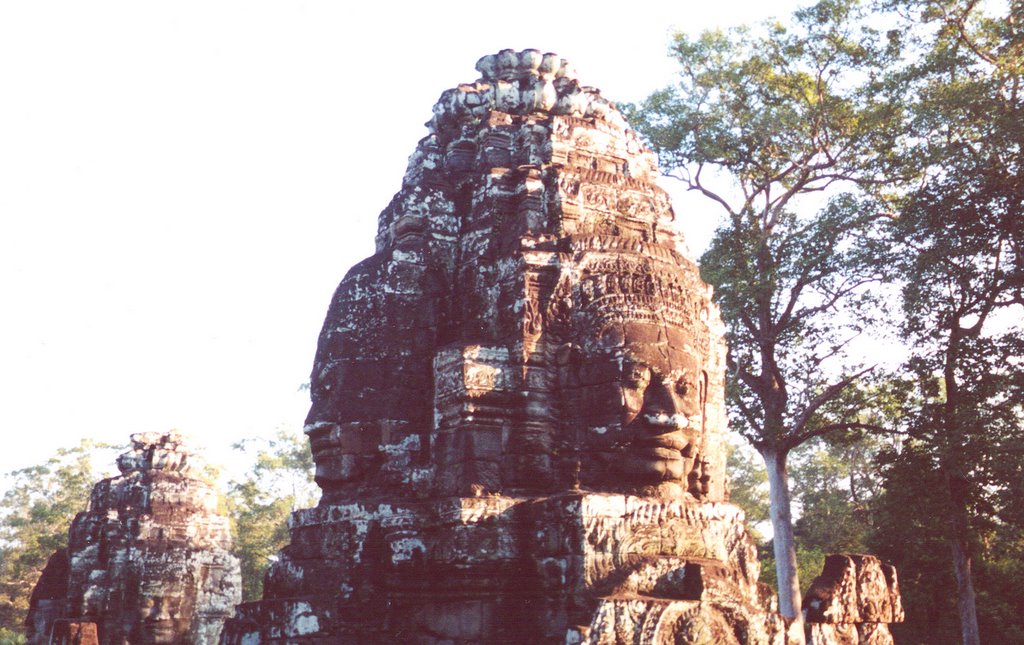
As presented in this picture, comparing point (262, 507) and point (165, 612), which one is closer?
point (165, 612)

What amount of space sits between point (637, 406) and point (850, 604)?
183cm

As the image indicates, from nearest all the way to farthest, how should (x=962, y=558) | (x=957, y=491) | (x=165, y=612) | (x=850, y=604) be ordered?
(x=850, y=604) < (x=165, y=612) < (x=962, y=558) < (x=957, y=491)

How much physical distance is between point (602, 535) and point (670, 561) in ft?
1.22

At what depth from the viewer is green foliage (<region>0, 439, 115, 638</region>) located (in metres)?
30.4

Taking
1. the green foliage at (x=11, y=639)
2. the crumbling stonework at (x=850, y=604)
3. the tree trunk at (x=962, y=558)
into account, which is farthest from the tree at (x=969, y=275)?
the green foliage at (x=11, y=639)

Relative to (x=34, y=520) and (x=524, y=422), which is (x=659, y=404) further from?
(x=34, y=520)

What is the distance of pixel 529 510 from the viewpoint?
5117 mm

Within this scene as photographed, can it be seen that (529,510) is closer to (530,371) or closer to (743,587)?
(530,371)

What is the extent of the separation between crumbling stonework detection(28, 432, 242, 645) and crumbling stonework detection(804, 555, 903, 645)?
296 inches

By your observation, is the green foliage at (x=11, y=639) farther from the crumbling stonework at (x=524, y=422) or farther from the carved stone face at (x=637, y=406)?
the carved stone face at (x=637, y=406)

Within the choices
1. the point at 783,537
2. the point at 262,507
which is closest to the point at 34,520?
the point at 262,507

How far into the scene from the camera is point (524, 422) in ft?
17.8

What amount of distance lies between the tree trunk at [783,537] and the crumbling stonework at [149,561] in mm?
8865

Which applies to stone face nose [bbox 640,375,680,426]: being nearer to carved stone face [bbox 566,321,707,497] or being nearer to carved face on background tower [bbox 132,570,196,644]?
carved stone face [bbox 566,321,707,497]
